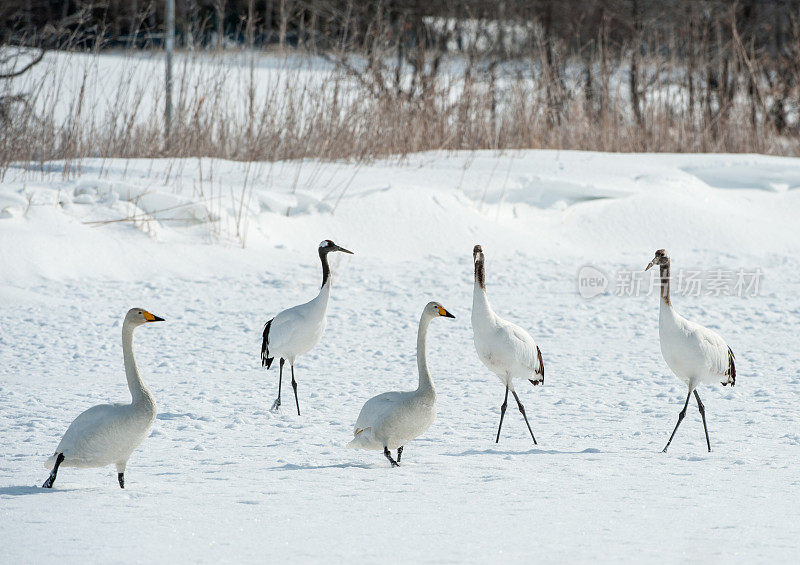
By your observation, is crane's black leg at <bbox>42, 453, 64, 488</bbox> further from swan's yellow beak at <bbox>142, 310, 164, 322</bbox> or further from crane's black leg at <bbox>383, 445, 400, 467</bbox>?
crane's black leg at <bbox>383, 445, 400, 467</bbox>

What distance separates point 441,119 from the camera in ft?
34.3

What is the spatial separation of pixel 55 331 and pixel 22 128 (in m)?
3.25

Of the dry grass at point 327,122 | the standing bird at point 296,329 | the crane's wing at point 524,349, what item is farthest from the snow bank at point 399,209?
the crane's wing at point 524,349

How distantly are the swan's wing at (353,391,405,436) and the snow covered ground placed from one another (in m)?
0.17

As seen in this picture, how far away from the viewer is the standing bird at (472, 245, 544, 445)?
13.4ft

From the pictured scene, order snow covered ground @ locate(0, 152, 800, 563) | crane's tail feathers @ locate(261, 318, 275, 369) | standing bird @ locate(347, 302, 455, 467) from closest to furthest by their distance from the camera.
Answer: snow covered ground @ locate(0, 152, 800, 563), standing bird @ locate(347, 302, 455, 467), crane's tail feathers @ locate(261, 318, 275, 369)

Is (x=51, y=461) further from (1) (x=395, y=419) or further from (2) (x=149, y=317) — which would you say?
(1) (x=395, y=419)

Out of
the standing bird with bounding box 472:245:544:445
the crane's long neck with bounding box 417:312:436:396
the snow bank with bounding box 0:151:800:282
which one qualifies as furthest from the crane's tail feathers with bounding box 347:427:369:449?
the snow bank with bounding box 0:151:800:282

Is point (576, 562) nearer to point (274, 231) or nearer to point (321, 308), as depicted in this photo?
point (321, 308)

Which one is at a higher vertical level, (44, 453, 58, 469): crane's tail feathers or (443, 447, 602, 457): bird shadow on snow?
(44, 453, 58, 469): crane's tail feathers

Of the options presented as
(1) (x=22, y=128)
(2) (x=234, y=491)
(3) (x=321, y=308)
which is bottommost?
(2) (x=234, y=491)

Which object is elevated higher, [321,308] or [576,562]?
[321,308]

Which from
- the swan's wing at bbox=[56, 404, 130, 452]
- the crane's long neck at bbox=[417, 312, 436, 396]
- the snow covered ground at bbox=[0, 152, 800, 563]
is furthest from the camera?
the crane's long neck at bbox=[417, 312, 436, 396]

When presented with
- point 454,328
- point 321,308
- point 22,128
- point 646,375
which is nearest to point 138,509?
point 321,308
